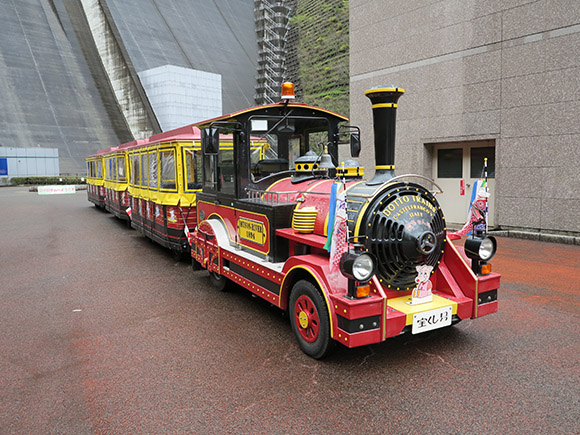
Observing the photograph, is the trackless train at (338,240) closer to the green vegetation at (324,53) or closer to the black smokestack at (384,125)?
the black smokestack at (384,125)

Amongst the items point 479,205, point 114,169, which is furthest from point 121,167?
point 479,205

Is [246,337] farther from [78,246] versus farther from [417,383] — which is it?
[78,246]

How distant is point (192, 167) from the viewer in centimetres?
858

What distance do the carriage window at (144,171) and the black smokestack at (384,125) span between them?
281 inches

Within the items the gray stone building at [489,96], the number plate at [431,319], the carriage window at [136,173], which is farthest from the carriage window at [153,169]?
the number plate at [431,319]

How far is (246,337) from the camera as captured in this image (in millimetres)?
4746

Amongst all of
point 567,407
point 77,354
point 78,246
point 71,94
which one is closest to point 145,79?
point 71,94

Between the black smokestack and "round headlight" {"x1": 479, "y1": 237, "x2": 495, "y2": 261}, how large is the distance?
115cm

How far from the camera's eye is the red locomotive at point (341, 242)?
3.73 metres

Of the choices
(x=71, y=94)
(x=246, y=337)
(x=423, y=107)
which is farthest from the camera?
(x=71, y=94)

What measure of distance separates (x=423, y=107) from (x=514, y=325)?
8.41m

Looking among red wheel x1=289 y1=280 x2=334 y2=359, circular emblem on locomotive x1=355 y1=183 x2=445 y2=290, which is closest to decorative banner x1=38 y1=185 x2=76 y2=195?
red wheel x1=289 y1=280 x2=334 y2=359

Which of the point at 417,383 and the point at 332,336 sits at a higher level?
the point at 332,336

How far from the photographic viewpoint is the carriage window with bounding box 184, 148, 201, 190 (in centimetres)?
848
